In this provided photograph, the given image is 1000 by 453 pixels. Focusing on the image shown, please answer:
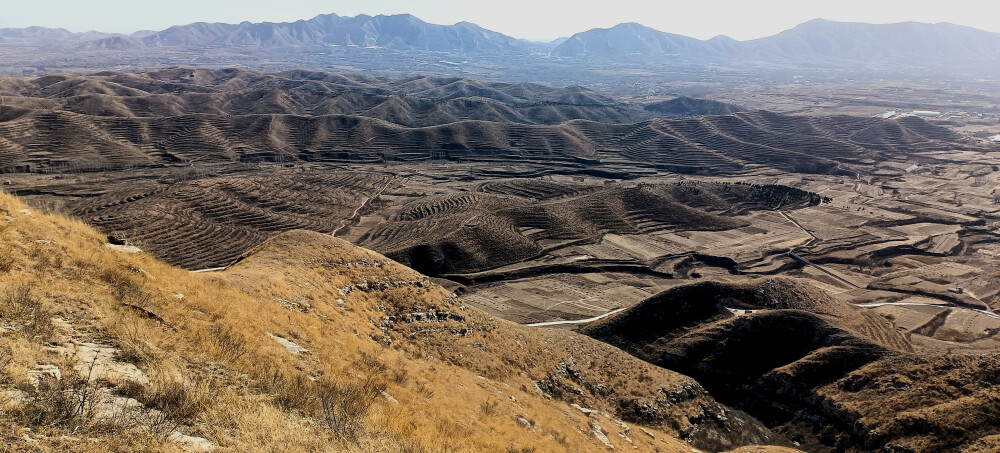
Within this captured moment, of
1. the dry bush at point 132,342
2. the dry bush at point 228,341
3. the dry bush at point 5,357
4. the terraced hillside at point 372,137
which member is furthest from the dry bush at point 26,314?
the terraced hillside at point 372,137

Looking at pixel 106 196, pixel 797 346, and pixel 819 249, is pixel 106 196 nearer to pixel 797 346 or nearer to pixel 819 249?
pixel 797 346

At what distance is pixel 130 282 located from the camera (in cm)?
1578

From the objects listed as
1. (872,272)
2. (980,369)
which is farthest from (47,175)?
(872,272)

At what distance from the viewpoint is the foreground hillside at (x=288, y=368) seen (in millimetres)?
9867

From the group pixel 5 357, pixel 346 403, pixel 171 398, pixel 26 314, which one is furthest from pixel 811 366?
pixel 26 314

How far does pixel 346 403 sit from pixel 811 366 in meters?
28.0

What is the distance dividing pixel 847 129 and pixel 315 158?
481ft

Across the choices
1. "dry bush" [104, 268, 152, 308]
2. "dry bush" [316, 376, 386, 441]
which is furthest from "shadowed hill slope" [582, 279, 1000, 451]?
"dry bush" [104, 268, 152, 308]

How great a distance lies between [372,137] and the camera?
129875 mm

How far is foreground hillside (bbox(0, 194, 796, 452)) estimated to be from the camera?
9867 millimetres

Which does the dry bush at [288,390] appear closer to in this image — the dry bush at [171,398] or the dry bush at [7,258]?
the dry bush at [171,398]

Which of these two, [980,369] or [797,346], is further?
[797,346]

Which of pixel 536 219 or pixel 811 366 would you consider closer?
pixel 811 366

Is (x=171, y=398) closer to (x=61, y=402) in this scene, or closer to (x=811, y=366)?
(x=61, y=402)
